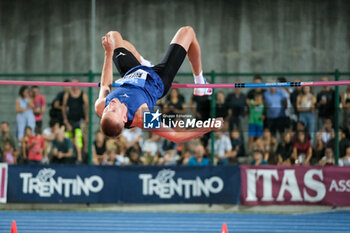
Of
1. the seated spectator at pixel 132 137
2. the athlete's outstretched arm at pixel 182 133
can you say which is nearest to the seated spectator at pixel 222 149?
the seated spectator at pixel 132 137

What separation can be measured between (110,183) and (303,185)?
13.7 feet

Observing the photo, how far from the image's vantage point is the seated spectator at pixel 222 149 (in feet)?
39.4

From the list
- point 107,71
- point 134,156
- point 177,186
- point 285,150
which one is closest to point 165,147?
point 134,156

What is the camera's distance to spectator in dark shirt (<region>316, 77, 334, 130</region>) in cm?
1173

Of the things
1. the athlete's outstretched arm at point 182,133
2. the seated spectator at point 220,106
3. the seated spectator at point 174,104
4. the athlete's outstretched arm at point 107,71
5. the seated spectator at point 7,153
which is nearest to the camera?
the athlete's outstretched arm at point 182,133

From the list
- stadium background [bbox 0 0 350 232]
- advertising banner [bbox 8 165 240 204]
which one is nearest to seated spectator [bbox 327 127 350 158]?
advertising banner [bbox 8 165 240 204]

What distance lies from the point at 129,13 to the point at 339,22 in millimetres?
6354

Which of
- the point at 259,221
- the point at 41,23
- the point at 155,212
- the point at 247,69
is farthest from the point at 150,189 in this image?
the point at 41,23

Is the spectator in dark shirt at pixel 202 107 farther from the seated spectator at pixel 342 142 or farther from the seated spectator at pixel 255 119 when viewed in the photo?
the seated spectator at pixel 342 142

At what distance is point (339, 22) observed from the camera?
16.7m

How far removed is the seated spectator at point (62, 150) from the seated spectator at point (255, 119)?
3.91 meters

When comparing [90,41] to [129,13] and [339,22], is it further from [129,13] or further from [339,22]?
[339,22]

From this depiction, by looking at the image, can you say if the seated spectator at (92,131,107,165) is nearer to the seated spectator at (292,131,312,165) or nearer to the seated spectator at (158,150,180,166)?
the seated spectator at (158,150,180,166)

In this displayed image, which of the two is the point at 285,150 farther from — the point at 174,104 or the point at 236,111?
the point at 174,104
